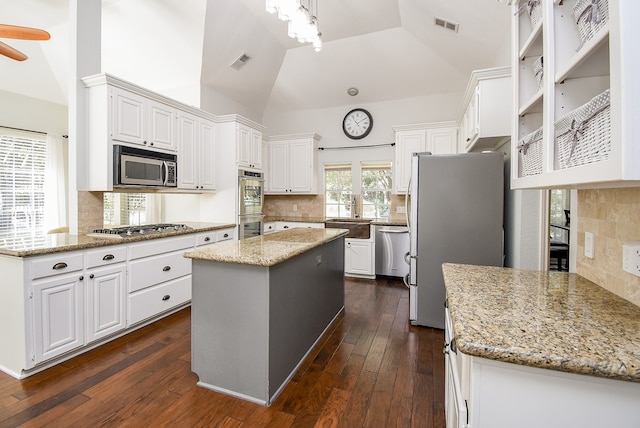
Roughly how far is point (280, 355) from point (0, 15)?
5.02 meters

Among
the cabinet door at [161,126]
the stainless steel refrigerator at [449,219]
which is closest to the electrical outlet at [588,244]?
the stainless steel refrigerator at [449,219]

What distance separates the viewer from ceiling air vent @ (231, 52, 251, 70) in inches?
169

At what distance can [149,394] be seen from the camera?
189 centimetres

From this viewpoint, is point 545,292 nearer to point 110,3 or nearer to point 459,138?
point 459,138

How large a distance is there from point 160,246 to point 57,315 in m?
0.97

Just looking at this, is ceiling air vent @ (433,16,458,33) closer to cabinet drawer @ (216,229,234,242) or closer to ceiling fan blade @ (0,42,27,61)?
cabinet drawer @ (216,229,234,242)

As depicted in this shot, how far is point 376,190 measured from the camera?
5.22 m

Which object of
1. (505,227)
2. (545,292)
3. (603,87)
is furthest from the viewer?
(505,227)

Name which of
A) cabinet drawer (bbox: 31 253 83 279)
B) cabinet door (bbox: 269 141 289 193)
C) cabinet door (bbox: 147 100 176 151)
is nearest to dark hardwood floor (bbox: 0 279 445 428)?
cabinet drawer (bbox: 31 253 83 279)

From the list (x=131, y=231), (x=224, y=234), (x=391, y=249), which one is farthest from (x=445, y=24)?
(x=131, y=231)

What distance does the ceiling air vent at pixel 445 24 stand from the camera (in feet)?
10.7

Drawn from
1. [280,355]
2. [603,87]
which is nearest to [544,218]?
[603,87]

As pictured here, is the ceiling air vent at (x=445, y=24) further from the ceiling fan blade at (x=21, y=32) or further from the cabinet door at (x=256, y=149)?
the ceiling fan blade at (x=21, y=32)

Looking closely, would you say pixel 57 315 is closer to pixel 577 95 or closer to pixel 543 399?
pixel 543 399
